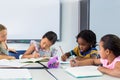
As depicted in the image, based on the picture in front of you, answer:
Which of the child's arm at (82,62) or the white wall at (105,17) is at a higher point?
the white wall at (105,17)

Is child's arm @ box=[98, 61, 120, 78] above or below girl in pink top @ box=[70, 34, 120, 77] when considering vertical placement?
below

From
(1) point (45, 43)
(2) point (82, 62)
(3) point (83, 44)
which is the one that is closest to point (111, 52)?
(2) point (82, 62)

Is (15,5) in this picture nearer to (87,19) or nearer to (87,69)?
(87,19)

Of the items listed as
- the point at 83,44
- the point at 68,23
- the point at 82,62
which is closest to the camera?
the point at 82,62

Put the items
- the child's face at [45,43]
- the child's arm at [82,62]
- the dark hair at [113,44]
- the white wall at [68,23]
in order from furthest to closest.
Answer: the white wall at [68,23] → the child's face at [45,43] → the child's arm at [82,62] → the dark hair at [113,44]

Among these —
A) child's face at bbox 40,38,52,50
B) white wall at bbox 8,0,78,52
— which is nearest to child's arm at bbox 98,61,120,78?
child's face at bbox 40,38,52,50

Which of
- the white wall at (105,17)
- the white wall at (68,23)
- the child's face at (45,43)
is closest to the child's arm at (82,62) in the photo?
the child's face at (45,43)

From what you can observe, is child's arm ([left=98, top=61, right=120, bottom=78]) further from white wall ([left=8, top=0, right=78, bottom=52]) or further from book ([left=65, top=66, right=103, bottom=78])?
white wall ([left=8, top=0, right=78, bottom=52])

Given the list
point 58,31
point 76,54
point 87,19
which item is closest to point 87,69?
point 76,54

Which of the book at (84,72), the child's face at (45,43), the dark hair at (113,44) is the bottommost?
the book at (84,72)

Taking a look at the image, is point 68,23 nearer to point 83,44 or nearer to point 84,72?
point 83,44

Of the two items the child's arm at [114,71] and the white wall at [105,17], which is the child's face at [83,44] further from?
the white wall at [105,17]

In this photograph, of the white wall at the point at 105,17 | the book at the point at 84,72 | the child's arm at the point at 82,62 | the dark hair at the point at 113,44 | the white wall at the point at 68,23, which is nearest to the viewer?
the book at the point at 84,72

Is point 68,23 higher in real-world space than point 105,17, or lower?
lower
